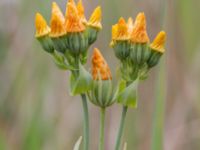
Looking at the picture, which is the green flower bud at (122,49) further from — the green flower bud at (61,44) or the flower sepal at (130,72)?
the green flower bud at (61,44)

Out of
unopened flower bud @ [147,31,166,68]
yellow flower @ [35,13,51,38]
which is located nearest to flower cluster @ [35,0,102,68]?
yellow flower @ [35,13,51,38]

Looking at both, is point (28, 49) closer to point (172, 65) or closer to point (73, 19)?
point (172, 65)

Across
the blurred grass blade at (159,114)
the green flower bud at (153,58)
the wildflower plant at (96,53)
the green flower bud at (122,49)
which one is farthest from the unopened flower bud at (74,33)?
the blurred grass blade at (159,114)

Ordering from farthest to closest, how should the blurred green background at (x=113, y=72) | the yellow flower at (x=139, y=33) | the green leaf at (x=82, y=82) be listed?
the blurred green background at (x=113, y=72) → the yellow flower at (x=139, y=33) → the green leaf at (x=82, y=82)

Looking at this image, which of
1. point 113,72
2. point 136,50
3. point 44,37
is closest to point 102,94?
point 136,50

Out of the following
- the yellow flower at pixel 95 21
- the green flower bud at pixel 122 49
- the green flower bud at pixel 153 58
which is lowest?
the green flower bud at pixel 153 58

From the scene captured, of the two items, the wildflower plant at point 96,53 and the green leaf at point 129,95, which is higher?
the wildflower plant at point 96,53

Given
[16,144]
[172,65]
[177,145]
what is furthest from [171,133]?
[16,144]
